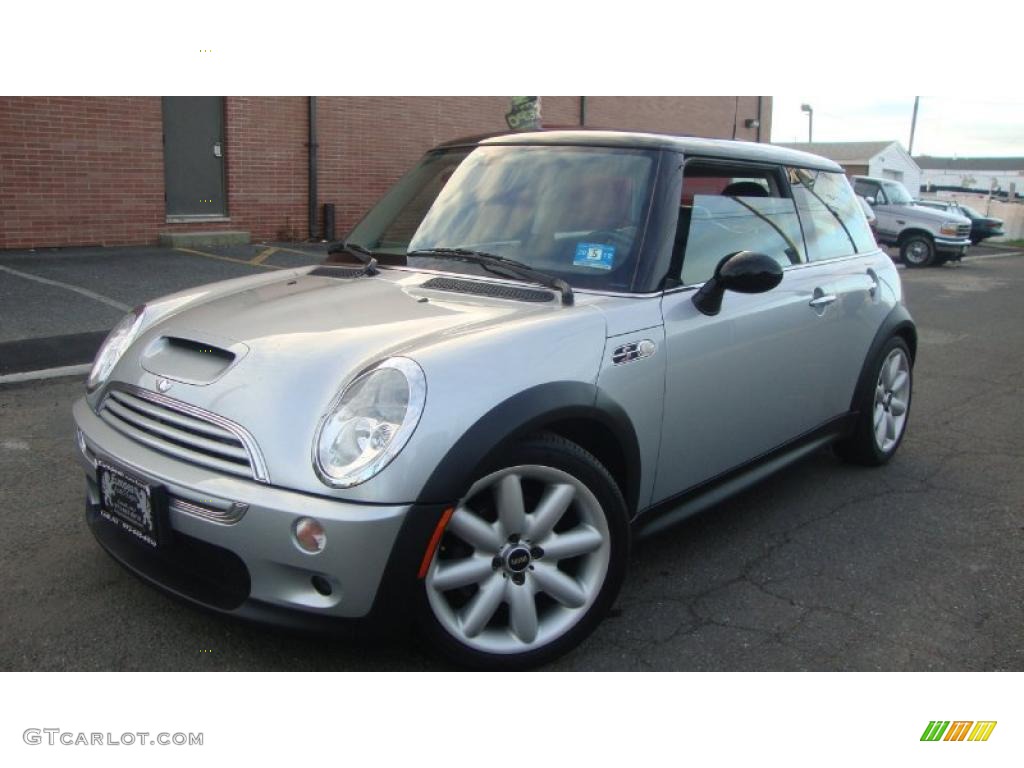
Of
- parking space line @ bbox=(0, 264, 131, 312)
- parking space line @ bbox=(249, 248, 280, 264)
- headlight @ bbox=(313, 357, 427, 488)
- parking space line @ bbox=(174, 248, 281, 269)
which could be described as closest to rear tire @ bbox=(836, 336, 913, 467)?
headlight @ bbox=(313, 357, 427, 488)

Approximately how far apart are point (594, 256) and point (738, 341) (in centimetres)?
65

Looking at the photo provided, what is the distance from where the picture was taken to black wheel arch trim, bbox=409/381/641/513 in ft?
8.14

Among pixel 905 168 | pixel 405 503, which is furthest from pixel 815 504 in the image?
pixel 905 168

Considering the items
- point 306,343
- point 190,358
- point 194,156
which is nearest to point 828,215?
point 306,343

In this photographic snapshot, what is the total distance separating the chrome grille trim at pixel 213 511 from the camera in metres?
2.45

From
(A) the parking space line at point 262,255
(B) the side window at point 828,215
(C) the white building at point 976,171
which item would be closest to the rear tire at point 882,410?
(B) the side window at point 828,215

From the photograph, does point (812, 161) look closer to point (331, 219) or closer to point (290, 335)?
point (290, 335)

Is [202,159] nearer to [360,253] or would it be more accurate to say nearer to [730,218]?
[360,253]

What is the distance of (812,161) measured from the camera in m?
4.55

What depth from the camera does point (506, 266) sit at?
3369 millimetres

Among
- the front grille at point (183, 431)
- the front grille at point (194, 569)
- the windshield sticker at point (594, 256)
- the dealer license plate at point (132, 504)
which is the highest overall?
the windshield sticker at point (594, 256)

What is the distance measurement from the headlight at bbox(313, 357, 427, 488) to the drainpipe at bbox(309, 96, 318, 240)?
12650mm

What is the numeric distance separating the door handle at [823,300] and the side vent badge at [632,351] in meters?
1.20

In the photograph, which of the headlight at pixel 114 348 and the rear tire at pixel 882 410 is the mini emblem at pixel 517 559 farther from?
the rear tire at pixel 882 410
